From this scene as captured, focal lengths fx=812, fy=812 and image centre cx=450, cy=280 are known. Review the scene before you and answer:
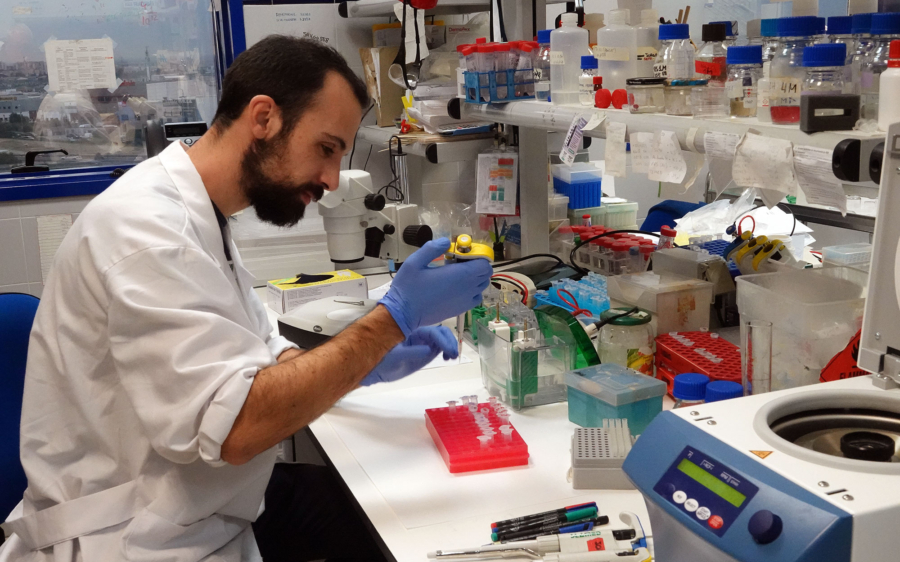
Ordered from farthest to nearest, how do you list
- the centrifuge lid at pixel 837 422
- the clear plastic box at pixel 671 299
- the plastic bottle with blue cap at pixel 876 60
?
1. the clear plastic box at pixel 671 299
2. the plastic bottle with blue cap at pixel 876 60
3. the centrifuge lid at pixel 837 422

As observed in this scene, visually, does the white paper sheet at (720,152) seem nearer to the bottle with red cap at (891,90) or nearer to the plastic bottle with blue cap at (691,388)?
the bottle with red cap at (891,90)

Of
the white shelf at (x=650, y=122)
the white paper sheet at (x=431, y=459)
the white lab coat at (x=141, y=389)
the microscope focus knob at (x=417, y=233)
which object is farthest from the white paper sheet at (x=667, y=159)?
the microscope focus knob at (x=417, y=233)

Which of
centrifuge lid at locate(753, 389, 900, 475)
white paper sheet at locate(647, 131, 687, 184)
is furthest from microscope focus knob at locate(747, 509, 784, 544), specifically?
white paper sheet at locate(647, 131, 687, 184)

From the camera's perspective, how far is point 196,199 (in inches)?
56.2

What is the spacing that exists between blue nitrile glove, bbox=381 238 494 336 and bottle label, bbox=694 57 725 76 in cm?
55

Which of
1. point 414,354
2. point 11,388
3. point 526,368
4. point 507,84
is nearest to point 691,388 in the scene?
Result: point 526,368

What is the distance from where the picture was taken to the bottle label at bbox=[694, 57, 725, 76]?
1.50 metres

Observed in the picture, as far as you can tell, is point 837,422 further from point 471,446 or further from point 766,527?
point 471,446

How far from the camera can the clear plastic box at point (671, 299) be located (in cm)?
183

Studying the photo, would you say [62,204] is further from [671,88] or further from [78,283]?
[671,88]

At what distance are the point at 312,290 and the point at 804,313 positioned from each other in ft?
4.53

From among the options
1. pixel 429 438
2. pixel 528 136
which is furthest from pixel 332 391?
pixel 528 136

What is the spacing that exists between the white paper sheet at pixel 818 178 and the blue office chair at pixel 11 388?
148 centimetres

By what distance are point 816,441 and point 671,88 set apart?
0.85 meters
